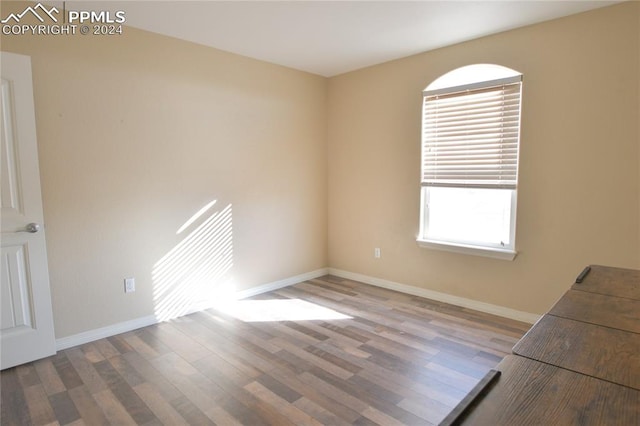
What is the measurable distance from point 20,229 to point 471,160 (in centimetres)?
375

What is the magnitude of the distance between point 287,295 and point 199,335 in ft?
4.01

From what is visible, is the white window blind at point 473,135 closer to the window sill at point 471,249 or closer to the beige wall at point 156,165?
the window sill at point 471,249

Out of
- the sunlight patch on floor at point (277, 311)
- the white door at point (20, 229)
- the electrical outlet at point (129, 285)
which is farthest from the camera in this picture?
the sunlight patch on floor at point (277, 311)

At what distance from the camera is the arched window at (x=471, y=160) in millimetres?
3239

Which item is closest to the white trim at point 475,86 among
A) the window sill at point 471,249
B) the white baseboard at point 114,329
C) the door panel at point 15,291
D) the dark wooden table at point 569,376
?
the window sill at point 471,249

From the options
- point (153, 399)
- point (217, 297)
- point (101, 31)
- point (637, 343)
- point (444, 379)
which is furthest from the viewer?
point (217, 297)

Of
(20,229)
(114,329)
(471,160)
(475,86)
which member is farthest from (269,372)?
(475,86)

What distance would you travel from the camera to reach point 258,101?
12.9ft

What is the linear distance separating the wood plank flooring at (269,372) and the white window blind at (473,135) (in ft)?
4.44

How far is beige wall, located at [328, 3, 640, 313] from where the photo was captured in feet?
8.84

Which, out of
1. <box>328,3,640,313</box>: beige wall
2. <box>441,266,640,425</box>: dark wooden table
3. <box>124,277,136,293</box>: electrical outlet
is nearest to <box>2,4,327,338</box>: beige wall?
<box>124,277,136,293</box>: electrical outlet

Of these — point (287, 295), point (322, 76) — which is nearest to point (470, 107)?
point (322, 76)

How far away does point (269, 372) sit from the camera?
2.44 m

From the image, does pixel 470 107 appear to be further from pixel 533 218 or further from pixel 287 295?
pixel 287 295
